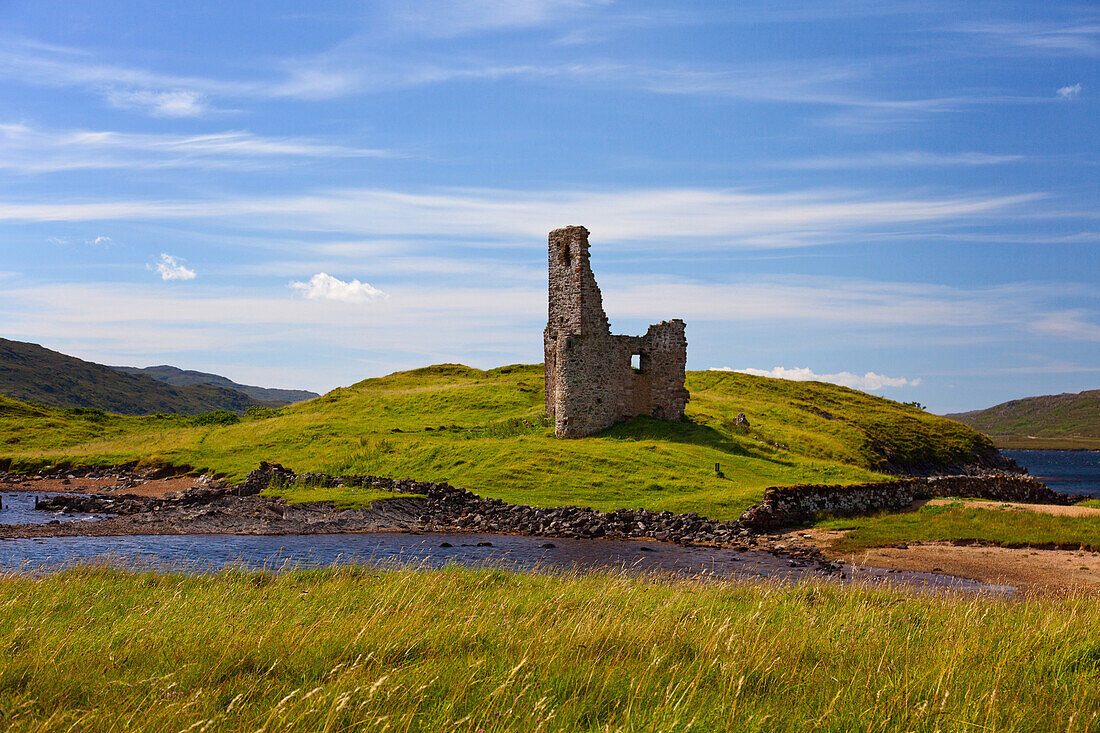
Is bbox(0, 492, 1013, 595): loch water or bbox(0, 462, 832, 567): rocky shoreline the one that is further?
bbox(0, 462, 832, 567): rocky shoreline

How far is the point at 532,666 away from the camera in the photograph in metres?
7.11

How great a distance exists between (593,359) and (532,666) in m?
41.0

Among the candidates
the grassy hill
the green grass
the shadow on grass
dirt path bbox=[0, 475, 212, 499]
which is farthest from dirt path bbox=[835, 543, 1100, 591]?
dirt path bbox=[0, 475, 212, 499]

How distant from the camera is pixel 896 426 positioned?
8281 centimetres

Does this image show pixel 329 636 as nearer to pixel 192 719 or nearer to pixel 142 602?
pixel 192 719

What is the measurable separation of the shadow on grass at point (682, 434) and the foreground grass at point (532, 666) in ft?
107

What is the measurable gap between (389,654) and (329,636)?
83cm

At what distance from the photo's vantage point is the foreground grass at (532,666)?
5.93m

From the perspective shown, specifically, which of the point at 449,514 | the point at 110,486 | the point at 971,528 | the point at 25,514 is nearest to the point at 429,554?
the point at 449,514

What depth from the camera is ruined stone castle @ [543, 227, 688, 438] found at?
47312 mm

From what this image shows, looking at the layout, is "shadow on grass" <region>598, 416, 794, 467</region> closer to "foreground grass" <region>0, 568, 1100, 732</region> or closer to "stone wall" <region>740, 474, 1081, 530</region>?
"stone wall" <region>740, 474, 1081, 530</region>

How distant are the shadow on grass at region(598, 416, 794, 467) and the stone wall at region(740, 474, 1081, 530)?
25.6 ft

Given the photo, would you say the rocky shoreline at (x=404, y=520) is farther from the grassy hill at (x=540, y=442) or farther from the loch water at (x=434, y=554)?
the grassy hill at (x=540, y=442)

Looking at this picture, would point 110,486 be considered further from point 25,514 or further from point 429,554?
point 429,554
